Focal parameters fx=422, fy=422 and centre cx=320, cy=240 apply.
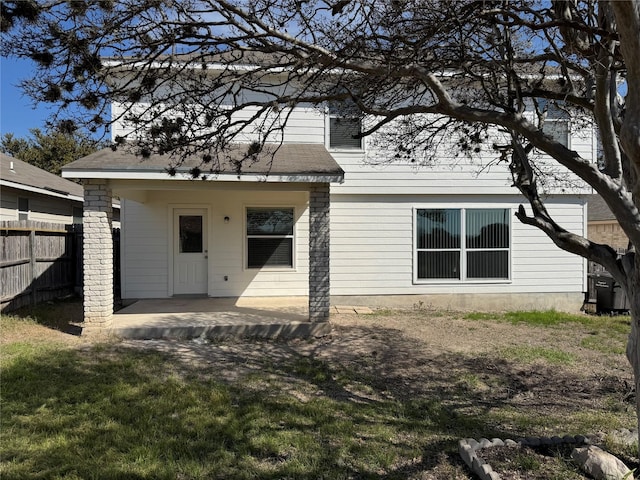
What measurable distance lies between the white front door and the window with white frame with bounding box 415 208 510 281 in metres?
5.18

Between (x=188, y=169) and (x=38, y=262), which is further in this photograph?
(x=38, y=262)

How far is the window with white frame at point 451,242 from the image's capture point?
10.3 metres

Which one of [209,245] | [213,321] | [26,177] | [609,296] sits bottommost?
[213,321]

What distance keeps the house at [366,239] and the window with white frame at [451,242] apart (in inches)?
1.0

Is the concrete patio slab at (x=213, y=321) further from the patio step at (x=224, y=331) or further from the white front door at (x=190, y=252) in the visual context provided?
the white front door at (x=190, y=252)

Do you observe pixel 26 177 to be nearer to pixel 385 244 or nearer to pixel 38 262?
pixel 38 262

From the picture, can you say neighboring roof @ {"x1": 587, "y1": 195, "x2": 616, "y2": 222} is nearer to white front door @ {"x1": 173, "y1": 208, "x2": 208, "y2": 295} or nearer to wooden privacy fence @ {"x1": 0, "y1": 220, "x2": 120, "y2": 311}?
white front door @ {"x1": 173, "y1": 208, "x2": 208, "y2": 295}

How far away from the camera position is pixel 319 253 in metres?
7.63

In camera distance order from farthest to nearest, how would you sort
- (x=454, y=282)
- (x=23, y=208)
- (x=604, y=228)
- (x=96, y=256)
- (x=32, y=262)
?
(x=604, y=228) < (x=23, y=208) < (x=454, y=282) < (x=32, y=262) < (x=96, y=256)

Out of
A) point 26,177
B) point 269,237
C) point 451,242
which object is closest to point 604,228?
point 451,242

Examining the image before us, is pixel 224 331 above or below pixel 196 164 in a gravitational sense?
below

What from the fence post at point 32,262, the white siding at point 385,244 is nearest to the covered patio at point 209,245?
the white siding at point 385,244

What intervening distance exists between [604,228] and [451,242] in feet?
53.0

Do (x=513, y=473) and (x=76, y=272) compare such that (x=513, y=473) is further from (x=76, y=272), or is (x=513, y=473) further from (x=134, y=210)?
(x=76, y=272)
